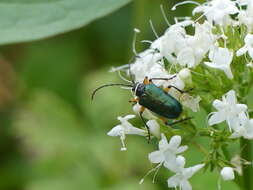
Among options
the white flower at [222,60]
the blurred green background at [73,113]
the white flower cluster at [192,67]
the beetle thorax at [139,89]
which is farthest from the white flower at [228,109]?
the blurred green background at [73,113]

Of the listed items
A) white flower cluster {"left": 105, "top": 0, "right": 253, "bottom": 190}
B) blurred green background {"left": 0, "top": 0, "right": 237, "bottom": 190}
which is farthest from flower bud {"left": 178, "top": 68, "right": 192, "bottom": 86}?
blurred green background {"left": 0, "top": 0, "right": 237, "bottom": 190}

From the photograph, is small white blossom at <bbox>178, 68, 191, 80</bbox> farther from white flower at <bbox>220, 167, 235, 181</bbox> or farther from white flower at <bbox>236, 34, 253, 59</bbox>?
white flower at <bbox>220, 167, 235, 181</bbox>

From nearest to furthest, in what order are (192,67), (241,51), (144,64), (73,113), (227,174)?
(227,174) → (241,51) → (192,67) → (144,64) → (73,113)

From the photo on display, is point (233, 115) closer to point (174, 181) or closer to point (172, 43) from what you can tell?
point (174, 181)

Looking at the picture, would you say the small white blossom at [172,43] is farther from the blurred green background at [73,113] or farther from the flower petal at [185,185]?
the blurred green background at [73,113]

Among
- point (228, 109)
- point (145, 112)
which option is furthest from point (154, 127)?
point (228, 109)

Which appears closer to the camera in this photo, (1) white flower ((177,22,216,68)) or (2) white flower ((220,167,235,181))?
(2) white flower ((220,167,235,181))
